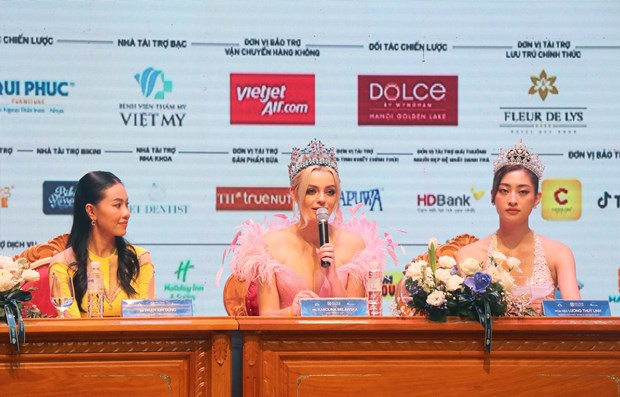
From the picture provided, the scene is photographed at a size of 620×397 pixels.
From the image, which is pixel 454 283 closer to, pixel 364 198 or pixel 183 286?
pixel 364 198

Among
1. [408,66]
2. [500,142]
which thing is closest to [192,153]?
[408,66]

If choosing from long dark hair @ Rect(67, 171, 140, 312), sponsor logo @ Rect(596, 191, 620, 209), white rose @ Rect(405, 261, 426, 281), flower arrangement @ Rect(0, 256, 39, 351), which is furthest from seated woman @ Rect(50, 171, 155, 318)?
sponsor logo @ Rect(596, 191, 620, 209)

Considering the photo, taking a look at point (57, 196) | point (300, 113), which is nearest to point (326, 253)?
point (300, 113)

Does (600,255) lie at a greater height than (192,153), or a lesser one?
lesser

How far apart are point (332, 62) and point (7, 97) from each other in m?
1.81

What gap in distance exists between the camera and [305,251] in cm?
421

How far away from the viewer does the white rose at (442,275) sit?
10.7 ft

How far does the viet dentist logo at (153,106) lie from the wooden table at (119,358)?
243 centimetres

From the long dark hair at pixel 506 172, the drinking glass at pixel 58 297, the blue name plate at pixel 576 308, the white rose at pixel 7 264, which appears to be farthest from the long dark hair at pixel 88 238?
the blue name plate at pixel 576 308

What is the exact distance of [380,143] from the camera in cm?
550

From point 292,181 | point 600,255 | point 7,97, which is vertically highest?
point 7,97

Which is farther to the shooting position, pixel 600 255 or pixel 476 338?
pixel 600 255

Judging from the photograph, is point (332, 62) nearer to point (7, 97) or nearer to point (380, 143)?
point (380, 143)

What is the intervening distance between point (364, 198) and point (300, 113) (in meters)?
0.60
